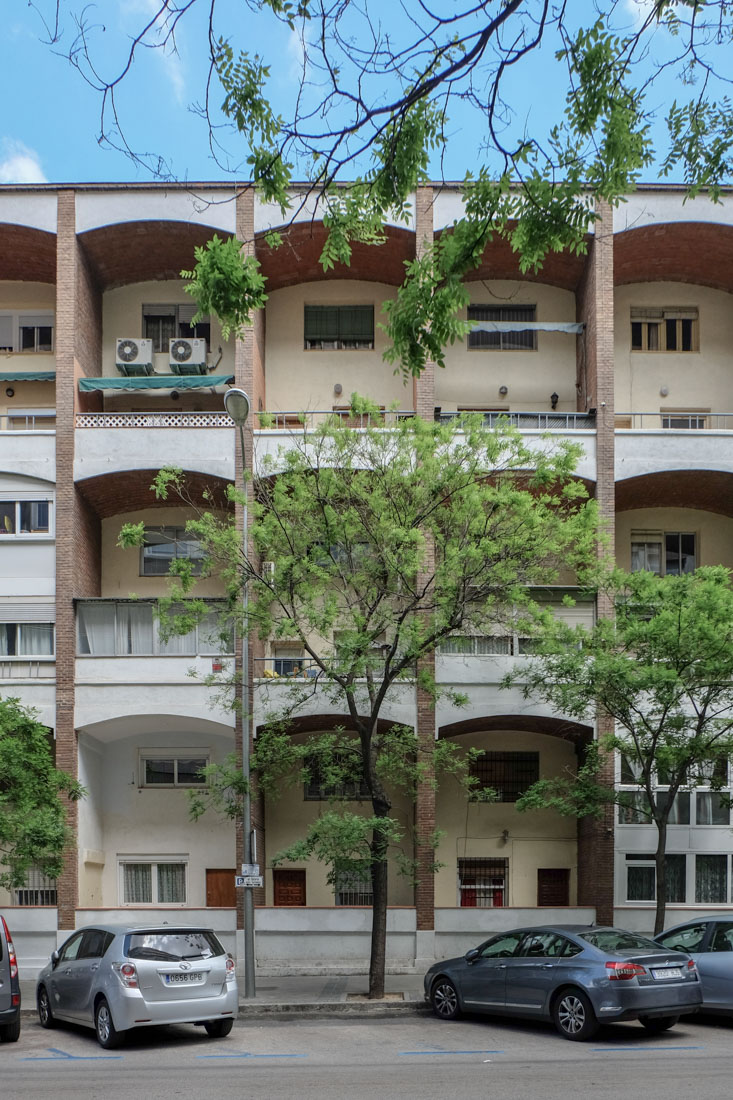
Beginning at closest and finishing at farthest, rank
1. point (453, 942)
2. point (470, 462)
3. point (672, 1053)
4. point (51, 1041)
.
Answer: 1. point (672, 1053)
2. point (51, 1041)
3. point (470, 462)
4. point (453, 942)

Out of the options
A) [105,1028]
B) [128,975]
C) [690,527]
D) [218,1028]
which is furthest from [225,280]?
[690,527]

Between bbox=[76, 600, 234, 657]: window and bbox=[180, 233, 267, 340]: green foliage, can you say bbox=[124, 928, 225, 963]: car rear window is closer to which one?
bbox=[180, 233, 267, 340]: green foliage

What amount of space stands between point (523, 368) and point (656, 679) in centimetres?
1009

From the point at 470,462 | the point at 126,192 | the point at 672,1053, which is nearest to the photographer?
the point at 672,1053

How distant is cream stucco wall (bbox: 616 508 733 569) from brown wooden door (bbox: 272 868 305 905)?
9.99 m

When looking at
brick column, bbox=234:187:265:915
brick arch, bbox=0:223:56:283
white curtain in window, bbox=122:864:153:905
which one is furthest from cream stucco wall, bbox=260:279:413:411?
white curtain in window, bbox=122:864:153:905

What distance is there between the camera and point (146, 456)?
24.7 m

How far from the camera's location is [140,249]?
85.8 ft

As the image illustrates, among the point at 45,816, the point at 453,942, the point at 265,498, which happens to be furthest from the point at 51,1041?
the point at 453,942

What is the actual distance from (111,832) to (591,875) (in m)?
10.2

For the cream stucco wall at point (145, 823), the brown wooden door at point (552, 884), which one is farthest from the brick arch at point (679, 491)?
the cream stucco wall at point (145, 823)

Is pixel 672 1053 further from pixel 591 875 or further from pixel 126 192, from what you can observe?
pixel 126 192

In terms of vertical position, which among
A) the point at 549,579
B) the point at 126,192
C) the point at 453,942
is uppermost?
the point at 126,192

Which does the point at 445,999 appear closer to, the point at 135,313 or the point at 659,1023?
the point at 659,1023
